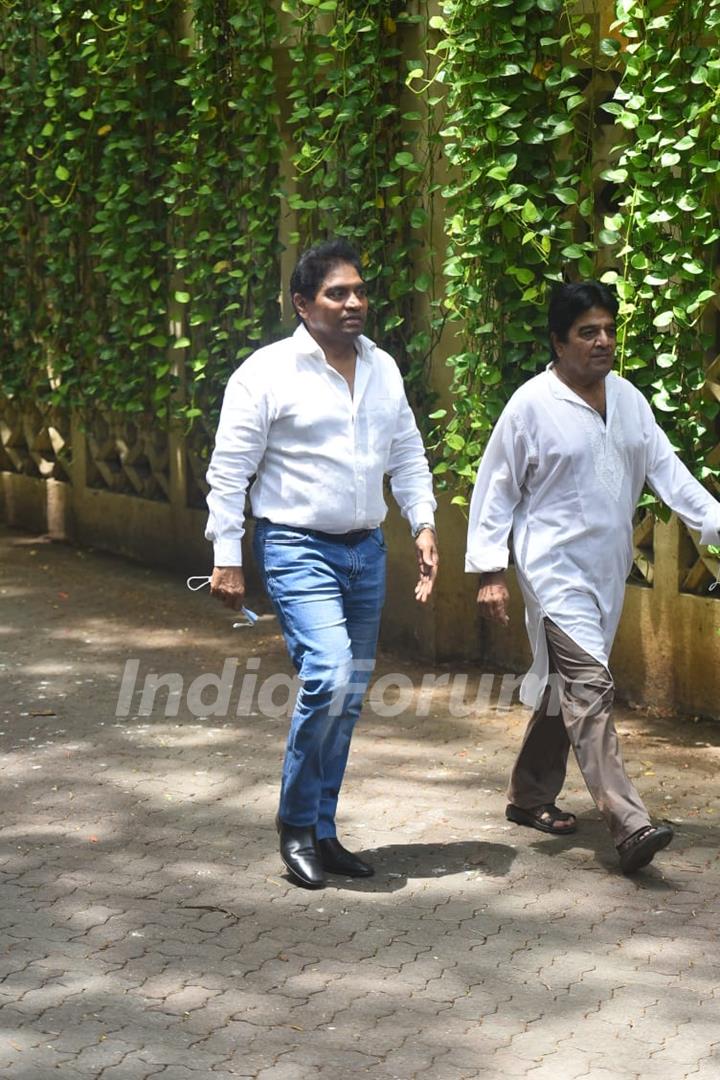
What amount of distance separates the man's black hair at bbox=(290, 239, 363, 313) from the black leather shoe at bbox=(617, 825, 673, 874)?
6.45 feet

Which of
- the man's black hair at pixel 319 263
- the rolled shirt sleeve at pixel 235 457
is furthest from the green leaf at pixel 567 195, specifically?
the rolled shirt sleeve at pixel 235 457

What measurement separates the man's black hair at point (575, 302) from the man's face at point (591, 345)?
16 mm

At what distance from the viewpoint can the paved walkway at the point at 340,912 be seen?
4.48 m

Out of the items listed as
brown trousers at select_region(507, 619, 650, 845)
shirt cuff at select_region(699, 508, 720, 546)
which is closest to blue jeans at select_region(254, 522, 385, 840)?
brown trousers at select_region(507, 619, 650, 845)

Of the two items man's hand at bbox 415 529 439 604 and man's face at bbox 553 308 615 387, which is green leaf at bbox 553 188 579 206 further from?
man's hand at bbox 415 529 439 604

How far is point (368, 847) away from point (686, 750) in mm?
1724

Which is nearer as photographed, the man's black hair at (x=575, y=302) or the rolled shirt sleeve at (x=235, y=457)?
the rolled shirt sleeve at (x=235, y=457)

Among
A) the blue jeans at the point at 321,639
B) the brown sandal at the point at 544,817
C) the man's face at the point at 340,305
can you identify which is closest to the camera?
the blue jeans at the point at 321,639

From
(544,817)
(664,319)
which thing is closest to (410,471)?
(544,817)

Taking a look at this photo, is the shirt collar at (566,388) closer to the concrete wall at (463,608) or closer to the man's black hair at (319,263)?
the man's black hair at (319,263)

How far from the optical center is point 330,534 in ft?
18.7

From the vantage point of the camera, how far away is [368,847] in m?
6.08

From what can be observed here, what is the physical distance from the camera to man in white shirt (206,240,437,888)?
561 centimetres

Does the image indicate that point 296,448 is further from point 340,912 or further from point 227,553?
point 340,912
